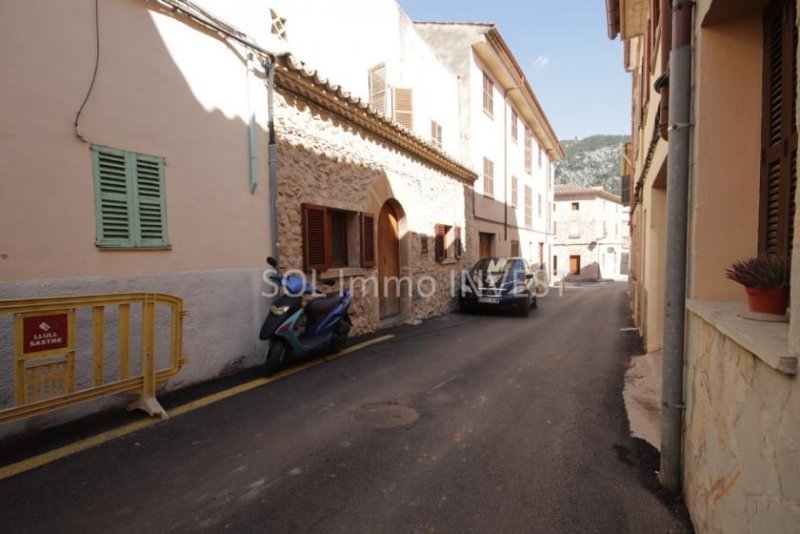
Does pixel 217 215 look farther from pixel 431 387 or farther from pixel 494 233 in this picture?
pixel 494 233

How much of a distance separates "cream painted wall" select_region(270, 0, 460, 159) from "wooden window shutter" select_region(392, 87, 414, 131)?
23cm

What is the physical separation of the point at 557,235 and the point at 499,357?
33.9 meters

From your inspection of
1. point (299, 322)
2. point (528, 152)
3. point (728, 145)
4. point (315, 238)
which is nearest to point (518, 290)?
point (315, 238)

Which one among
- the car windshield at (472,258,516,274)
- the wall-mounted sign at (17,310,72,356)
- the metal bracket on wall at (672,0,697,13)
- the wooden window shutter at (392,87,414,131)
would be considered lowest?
the wall-mounted sign at (17,310,72,356)

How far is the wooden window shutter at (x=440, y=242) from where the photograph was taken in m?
11.2

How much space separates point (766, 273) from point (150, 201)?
517cm

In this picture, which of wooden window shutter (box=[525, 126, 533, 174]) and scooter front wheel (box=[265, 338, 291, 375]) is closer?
scooter front wheel (box=[265, 338, 291, 375])

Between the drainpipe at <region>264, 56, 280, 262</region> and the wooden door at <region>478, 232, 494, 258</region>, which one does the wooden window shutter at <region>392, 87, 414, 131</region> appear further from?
the wooden door at <region>478, 232, 494, 258</region>

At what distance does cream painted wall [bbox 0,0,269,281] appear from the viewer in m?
3.46

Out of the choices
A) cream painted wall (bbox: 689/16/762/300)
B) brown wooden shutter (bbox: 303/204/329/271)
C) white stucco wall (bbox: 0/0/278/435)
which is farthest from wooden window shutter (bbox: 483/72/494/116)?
cream painted wall (bbox: 689/16/762/300)

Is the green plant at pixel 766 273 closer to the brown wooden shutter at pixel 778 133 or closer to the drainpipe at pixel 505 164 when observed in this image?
the brown wooden shutter at pixel 778 133

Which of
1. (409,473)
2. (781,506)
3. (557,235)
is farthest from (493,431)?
(557,235)

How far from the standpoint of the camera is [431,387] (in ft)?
15.9

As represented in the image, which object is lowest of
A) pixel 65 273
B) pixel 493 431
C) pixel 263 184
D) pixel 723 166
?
pixel 493 431
